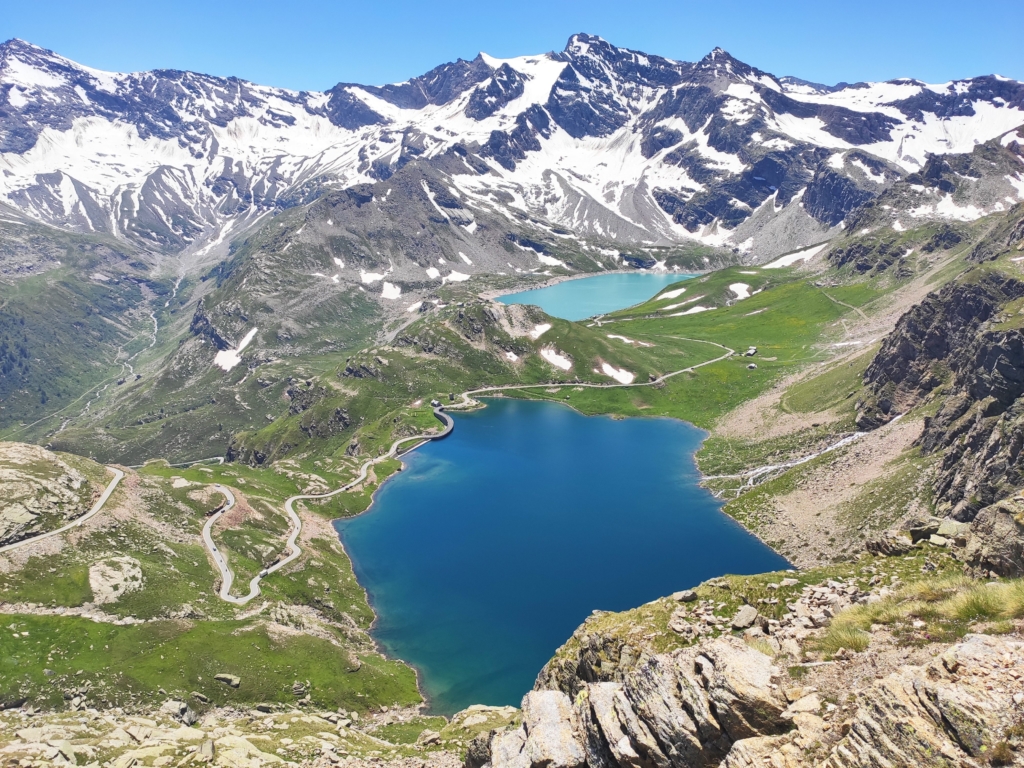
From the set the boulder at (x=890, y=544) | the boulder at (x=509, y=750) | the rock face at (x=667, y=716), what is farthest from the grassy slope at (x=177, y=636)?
the boulder at (x=890, y=544)

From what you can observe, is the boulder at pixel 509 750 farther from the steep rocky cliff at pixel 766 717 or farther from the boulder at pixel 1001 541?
the boulder at pixel 1001 541

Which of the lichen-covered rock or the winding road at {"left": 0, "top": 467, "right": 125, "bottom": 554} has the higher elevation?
the lichen-covered rock

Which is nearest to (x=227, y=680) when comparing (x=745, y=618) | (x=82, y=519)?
(x=82, y=519)

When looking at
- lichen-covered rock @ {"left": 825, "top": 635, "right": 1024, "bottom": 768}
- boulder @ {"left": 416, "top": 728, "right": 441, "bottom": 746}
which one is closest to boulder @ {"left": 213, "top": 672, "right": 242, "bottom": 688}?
boulder @ {"left": 416, "top": 728, "right": 441, "bottom": 746}

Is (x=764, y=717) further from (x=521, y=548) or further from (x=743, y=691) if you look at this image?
(x=521, y=548)

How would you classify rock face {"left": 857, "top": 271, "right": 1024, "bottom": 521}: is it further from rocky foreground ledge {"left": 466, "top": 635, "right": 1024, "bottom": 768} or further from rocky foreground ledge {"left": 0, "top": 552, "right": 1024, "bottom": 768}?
rocky foreground ledge {"left": 466, "top": 635, "right": 1024, "bottom": 768}

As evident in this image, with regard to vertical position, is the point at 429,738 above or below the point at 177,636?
below
